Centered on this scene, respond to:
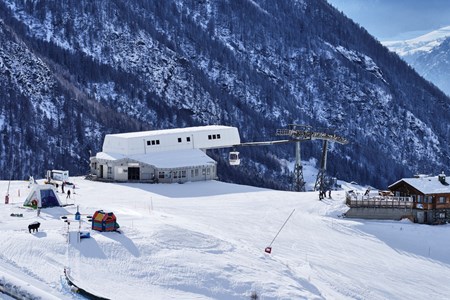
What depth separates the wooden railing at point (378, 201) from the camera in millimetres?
56156

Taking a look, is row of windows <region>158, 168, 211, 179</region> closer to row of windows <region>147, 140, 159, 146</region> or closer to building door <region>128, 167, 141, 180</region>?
building door <region>128, 167, 141, 180</region>

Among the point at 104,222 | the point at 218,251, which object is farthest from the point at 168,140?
the point at 218,251

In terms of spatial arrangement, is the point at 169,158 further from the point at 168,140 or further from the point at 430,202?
the point at 430,202

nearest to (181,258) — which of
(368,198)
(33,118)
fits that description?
(368,198)

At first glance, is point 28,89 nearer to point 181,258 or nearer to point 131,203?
point 131,203

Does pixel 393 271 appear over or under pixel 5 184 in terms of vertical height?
under

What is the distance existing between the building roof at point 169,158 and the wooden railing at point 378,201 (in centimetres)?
2132

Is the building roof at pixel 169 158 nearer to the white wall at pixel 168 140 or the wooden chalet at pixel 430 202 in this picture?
the white wall at pixel 168 140

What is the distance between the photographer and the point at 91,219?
1571 inches

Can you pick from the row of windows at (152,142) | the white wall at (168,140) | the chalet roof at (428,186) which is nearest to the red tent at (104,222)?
the chalet roof at (428,186)

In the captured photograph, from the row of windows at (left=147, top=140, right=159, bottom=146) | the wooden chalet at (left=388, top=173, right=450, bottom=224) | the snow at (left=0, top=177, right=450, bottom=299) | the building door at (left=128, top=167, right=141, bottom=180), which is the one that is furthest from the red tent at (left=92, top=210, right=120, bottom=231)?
the row of windows at (left=147, top=140, right=159, bottom=146)

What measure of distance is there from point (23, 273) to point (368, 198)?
120 feet

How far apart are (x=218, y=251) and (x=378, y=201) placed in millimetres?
25318

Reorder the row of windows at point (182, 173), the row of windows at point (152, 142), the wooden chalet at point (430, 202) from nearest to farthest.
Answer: the wooden chalet at point (430, 202)
the row of windows at point (182, 173)
the row of windows at point (152, 142)
